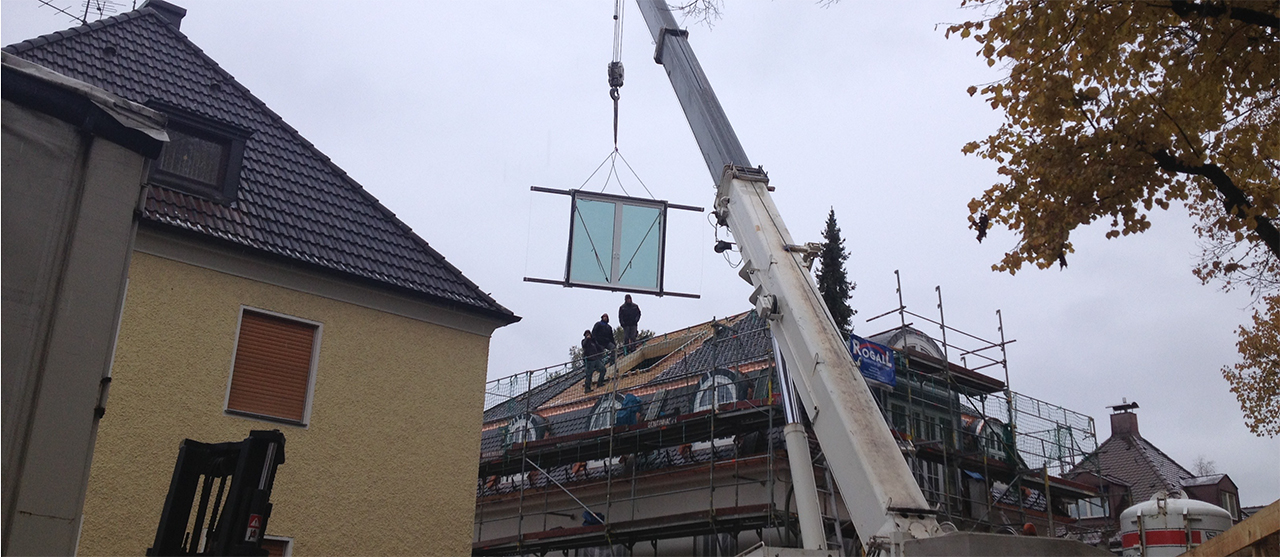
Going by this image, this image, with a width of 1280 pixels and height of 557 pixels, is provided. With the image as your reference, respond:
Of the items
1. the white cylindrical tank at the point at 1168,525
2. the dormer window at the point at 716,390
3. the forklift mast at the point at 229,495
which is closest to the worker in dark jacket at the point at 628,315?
the dormer window at the point at 716,390

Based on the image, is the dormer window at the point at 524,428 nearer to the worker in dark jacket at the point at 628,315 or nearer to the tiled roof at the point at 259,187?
the worker in dark jacket at the point at 628,315

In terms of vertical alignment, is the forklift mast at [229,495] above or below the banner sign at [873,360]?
below

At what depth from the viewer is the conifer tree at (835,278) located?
28828 millimetres

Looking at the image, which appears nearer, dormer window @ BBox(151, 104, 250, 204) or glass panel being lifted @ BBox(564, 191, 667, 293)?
dormer window @ BBox(151, 104, 250, 204)

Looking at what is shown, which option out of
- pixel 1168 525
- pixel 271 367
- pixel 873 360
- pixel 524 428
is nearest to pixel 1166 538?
pixel 1168 525

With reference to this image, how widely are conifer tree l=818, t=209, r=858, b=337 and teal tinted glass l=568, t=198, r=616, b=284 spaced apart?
46.6 feet

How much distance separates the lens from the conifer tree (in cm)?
2883

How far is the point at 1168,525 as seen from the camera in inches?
680

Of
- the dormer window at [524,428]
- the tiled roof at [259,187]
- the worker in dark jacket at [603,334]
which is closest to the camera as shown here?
the tiled roof at [259,187]

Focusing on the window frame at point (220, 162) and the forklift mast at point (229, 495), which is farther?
the window frame at point (220, 162)

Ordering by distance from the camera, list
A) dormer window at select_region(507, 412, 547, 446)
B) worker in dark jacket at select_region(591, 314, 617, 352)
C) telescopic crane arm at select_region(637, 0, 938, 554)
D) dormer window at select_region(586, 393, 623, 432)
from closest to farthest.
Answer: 1. telescopic crane arm at select_region(637, 0, 938, 554)
2. dormer window at select_region(586, 393, 623, 432)
3. dormer window at select_region(507, 412, 547, 446)
4. worker in dark jacket at select_region(591, 314, 617, 352)

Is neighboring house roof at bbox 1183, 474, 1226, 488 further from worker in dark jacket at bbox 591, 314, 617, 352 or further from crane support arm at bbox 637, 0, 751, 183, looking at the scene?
crane support arm at bbox 637, 0, 751, 183

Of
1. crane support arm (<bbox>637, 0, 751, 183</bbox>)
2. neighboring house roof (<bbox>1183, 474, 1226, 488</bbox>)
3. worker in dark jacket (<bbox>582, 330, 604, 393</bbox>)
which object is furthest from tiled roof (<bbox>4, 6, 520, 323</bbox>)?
neighboring house roof (<bbox>1183, 474, 1226, 488</bbox>)

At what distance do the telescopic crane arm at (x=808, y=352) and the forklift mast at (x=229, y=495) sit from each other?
4.84 meters
